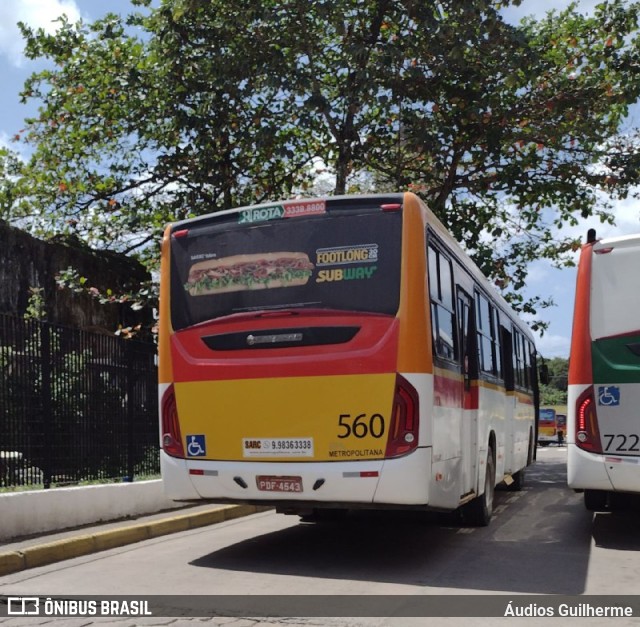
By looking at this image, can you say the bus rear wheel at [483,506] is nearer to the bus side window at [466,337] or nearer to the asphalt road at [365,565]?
the asphalt road at [365,565]

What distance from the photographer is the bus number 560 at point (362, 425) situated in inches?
300

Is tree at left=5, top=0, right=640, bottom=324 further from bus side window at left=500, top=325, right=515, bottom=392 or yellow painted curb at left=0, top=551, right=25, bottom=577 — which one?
yellow painted curb at left=0, top=551, right=25, bottom=577

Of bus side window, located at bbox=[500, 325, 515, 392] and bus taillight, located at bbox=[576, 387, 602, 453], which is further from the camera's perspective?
bus side window, located at bbox=[500, 325, 515, 392]

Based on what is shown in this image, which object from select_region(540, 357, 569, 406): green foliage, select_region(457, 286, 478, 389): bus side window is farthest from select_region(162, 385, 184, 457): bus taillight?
select_region(540, 357, 569, 406): green foliage

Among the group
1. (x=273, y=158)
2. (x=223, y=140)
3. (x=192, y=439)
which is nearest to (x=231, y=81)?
(x=223, y=140)

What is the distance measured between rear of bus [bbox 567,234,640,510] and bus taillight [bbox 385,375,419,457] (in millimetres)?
2518

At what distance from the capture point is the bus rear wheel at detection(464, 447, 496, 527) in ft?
35.8

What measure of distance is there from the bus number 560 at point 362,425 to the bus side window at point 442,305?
906 millimetres

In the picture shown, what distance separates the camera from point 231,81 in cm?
1641

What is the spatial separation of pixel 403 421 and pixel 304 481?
0.99m

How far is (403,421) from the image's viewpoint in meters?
7.59

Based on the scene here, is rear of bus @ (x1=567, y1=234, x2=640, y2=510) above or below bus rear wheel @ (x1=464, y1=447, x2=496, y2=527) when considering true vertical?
above

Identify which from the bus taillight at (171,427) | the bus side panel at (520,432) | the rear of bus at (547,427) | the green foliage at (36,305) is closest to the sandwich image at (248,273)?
the bus taillight at (171,427)

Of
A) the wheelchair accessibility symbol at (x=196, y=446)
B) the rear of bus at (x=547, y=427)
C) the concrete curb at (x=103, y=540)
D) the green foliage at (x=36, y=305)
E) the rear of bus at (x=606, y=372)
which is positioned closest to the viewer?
the concrete curb at (x=103, y=540)
